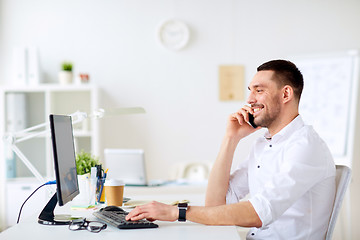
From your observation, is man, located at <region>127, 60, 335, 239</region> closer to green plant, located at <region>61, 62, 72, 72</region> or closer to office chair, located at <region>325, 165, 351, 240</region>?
office chair, located at <region>325, 165, 351, 240</region>

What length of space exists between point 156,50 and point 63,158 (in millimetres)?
3067

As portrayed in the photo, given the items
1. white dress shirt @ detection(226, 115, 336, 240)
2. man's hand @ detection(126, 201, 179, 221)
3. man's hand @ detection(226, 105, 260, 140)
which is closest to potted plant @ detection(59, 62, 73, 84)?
man's hand @ detection(226, 105, 260, 140)

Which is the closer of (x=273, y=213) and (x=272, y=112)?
(x=273, y=213)

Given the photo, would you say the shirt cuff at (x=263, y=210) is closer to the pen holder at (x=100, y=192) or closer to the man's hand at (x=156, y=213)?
the man's hand at (x=156, y=213)

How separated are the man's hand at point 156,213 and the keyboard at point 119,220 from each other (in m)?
0.02

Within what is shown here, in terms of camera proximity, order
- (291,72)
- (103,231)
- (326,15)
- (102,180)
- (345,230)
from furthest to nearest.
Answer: (326,15), (345,230), (102,180), (291,72), (103,231)

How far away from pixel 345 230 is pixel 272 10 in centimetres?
222

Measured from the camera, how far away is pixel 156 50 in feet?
15.3

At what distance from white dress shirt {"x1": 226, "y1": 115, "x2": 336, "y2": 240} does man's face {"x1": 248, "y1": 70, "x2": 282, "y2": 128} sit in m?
0.08

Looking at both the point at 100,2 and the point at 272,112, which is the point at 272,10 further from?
the point at 272,112

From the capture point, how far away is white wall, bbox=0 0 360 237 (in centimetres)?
466

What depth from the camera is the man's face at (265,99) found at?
1.95 metres

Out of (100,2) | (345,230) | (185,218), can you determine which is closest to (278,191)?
(185,218)

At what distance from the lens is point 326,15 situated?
15.1 ft
